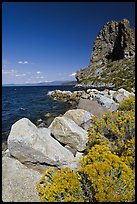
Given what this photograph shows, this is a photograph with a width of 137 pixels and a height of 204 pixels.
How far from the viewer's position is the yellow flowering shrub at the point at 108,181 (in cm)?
364

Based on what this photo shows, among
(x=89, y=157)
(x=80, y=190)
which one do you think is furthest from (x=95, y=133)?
(x=80, y=190)

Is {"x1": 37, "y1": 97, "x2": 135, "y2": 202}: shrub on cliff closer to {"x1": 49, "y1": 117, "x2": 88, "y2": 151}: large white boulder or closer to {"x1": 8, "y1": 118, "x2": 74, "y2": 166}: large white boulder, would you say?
{"x1": 8, "y1": 118, "x2": 74, "y2": 166}: large white boulder

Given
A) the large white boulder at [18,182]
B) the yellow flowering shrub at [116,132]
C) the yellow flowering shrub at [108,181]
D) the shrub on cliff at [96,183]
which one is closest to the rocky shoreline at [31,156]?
the large white boulder at [18,182]

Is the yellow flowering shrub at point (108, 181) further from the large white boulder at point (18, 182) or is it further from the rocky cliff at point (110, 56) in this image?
the rocky cliff at point (110, 56)

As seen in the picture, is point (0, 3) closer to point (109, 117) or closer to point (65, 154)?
point (109, 117)

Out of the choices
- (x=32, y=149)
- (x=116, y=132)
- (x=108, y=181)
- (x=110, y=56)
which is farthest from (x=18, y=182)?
(x=110, y=56)

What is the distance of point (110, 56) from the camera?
12800 centimetres

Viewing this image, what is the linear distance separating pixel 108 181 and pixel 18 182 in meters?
3.57

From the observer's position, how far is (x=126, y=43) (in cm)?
11200

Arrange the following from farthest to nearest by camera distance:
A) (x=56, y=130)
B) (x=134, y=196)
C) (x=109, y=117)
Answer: (x=56, y=130), (x=109, y=117), (x=134, y=196)

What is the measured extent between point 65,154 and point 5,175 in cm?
202

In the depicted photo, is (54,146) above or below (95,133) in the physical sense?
below

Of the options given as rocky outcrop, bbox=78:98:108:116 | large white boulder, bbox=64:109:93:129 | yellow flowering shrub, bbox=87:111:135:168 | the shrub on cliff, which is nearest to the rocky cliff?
rocky outcrop, bbox=78:98:108:116

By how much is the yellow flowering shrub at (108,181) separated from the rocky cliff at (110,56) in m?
69.8
